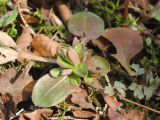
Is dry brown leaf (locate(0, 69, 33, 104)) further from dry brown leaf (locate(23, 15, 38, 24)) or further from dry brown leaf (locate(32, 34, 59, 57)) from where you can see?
dry brown leaf (locate(23, 15, 38, 24))

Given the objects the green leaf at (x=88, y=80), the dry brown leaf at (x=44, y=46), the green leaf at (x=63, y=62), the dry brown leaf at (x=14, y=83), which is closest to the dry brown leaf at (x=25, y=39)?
the dry brown leaf at (x=44, y=46)

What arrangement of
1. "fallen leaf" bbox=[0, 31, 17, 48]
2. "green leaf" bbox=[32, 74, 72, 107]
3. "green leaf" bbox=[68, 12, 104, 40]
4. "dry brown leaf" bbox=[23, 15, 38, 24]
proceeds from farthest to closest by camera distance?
"dry brown leaf" bbox=[23, 15, 38, 24] < "green leaf" bbox=[68, 12, 104, 40] < "fallen leaf" bbox=[0, 31, 17, 48] < "green leaf" bbox=[32, 74, 72, 107]

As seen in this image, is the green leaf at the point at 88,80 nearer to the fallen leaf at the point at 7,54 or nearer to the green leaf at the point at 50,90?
the green leaf at the point at 50,90

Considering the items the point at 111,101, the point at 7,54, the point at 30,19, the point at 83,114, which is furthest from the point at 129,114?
the point at 30,19

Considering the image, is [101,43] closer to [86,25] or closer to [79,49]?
[86,25]

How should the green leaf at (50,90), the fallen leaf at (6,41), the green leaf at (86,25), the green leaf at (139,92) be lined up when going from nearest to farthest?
the green leaf at (50,90), the green leaf at (139,92), the fallen leaf at (6,41), the green leaf at (86,25)

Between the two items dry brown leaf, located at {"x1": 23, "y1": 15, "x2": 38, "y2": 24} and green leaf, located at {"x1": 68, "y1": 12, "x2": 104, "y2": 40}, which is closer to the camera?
green leaf, located at {"x1": 68, "y1": 12, "x2": 104, "y2": 40}

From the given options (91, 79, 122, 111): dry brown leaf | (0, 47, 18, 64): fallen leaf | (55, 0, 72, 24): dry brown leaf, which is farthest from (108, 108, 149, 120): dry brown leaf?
(55, 0, 72, 24): dry brown leaf
